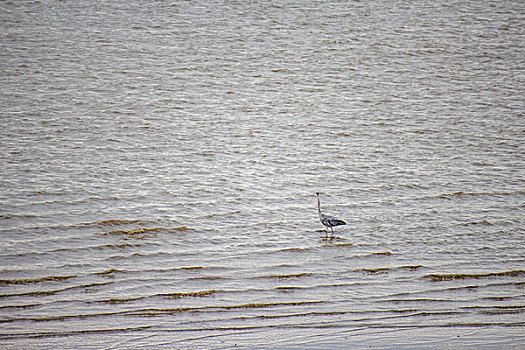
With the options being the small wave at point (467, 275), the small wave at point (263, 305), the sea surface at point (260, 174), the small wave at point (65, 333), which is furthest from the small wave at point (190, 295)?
the small wave at point (467, 275)

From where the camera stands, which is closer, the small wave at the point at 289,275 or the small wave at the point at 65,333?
the small wave at the point at 65,333

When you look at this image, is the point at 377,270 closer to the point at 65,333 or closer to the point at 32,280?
the point at 65,333

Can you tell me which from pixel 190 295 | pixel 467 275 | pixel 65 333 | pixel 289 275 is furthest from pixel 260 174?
pixel 65 333

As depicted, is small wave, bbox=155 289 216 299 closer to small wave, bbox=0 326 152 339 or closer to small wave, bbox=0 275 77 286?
small wave, bbox=0 326 152 339

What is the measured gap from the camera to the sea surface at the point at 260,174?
3250 mm

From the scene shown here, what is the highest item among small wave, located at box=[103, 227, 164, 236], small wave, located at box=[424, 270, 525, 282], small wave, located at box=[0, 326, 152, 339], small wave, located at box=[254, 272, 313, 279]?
small wave, located at box=[0, 326, 152, 339]

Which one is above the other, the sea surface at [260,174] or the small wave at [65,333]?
the small wave at [65,333]

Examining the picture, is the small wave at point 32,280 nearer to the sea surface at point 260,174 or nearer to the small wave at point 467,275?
the sea surface at point 260,174

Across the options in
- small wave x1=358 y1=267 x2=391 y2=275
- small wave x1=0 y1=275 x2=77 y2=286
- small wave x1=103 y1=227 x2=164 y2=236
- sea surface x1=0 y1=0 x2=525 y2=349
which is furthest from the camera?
small wave x1=103 y1=227 x2=164 y2=236

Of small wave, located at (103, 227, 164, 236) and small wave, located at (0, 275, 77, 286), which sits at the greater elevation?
small wave, located at (0, 275, 77, 286)

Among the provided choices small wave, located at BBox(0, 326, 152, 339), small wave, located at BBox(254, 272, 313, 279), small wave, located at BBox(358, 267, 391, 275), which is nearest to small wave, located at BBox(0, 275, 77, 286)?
small wave, located at BBox(0, 326, 152, 339)

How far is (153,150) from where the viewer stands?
562cm

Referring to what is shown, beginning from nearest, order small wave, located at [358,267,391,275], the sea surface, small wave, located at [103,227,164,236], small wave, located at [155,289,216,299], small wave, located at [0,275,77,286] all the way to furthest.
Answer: the sea surface → small wave, located at [155,289,216,299] → small wave, located at [0,275,77,286] → small wave, located at [358,267,391,275] → small wave, located at [103,227,164,236]

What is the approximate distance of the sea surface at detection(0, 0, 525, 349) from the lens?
3.25 m
